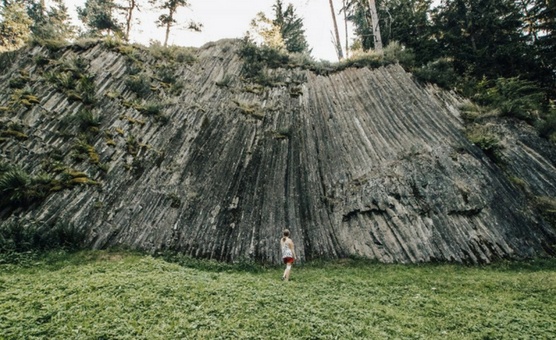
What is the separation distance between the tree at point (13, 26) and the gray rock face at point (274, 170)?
52.7 feet

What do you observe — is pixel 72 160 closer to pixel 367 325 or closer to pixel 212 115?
pixel 212 115

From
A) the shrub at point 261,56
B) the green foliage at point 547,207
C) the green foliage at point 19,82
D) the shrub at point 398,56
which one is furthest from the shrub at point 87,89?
the green foliage at point 547,207

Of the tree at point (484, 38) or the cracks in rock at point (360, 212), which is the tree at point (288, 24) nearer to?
the tree at point (484, 38)

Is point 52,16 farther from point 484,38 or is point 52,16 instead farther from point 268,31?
point 484,38

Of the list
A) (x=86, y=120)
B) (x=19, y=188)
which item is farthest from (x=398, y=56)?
(x=19, y=188)

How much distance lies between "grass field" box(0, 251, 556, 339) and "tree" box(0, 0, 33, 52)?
27493 millimetres

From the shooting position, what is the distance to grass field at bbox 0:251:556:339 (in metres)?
5.15

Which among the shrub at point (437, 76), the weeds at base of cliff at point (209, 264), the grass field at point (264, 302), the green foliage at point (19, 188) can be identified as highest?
the shrub at point (437, 76)

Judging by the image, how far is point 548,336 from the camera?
17.6 ft

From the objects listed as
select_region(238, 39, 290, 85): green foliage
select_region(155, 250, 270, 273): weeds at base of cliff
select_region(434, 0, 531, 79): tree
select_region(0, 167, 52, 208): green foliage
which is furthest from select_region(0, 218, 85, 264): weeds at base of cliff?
select_region(434, 0, 531, 79): tree

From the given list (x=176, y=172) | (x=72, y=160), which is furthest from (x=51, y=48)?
(x=176, y=172)

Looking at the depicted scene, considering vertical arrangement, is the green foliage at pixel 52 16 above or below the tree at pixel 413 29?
above

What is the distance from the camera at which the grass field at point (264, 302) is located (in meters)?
5.15

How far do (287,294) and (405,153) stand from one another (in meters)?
8.70
